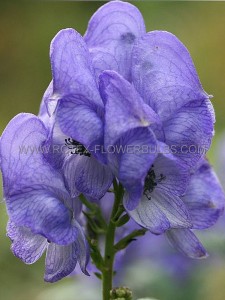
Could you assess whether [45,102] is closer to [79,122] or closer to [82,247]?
[79,122]

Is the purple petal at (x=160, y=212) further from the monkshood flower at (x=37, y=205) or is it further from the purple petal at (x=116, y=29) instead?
the purple petal at (x=116, y=29)

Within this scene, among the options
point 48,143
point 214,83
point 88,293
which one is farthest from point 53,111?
point 214,83

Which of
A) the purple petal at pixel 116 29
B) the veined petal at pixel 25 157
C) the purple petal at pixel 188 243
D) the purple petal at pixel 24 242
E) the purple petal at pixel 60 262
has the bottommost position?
the purple petal at pixel 188 243

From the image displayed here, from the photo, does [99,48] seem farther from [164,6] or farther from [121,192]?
[164,6]

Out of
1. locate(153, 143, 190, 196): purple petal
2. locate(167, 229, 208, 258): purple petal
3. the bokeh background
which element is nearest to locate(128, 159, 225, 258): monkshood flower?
locate(167, 229, 208, 258): purple petal

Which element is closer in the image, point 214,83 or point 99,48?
point 99,48

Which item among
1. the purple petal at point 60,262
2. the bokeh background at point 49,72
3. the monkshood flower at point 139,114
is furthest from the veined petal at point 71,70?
the bokeh background at point 49,72
